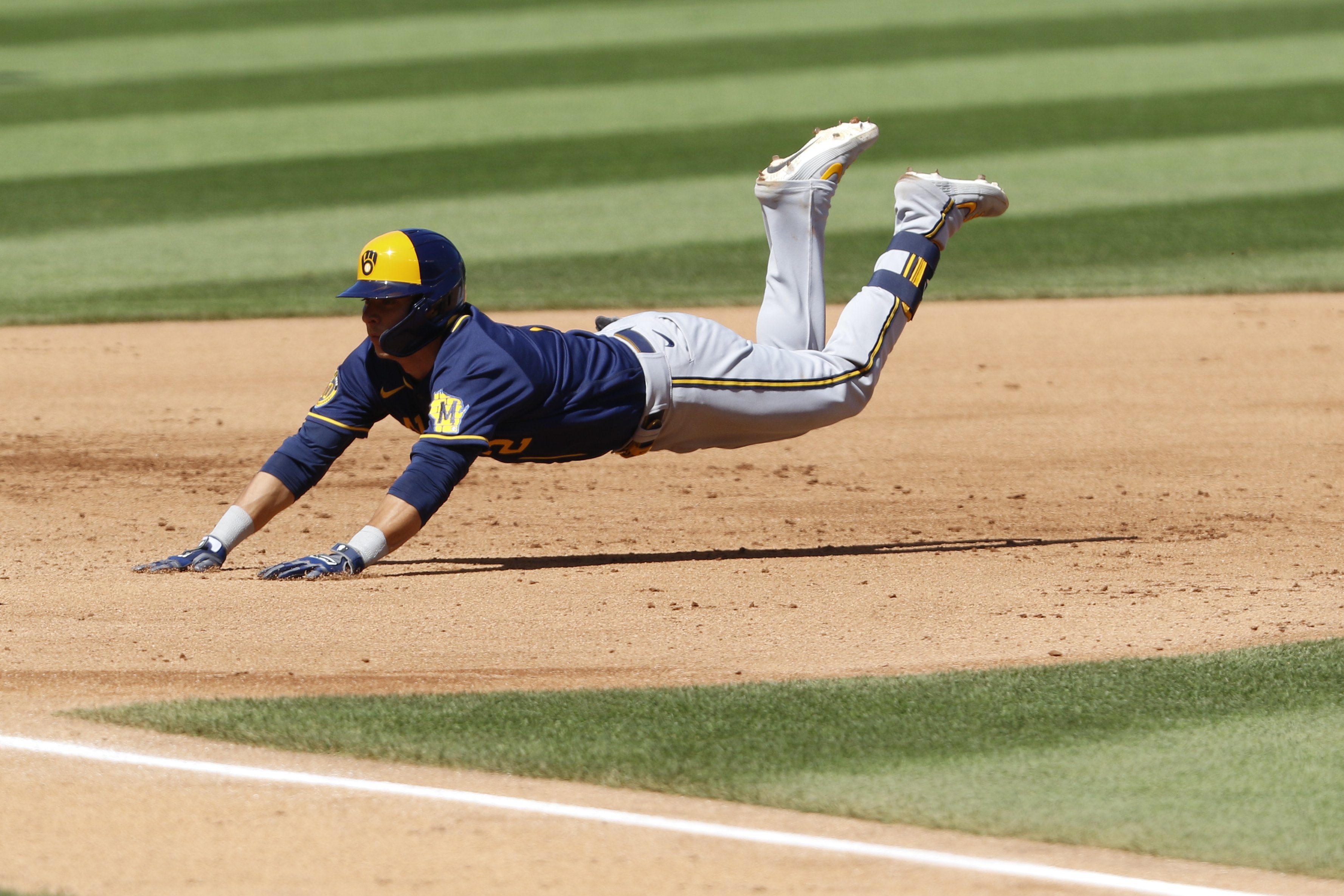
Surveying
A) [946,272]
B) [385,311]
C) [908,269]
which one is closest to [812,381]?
[908,269]

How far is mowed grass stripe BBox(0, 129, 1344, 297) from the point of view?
12.4 metres

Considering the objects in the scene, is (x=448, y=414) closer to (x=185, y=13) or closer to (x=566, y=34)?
(x=566, y=34)

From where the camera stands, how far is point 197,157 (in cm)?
1584

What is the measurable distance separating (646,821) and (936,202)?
3406 mm

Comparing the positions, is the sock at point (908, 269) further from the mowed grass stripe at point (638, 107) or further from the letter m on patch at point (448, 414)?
the mowed grass stripe at point (638, 107)

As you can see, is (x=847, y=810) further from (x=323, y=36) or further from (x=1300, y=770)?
(x=323, y=36)

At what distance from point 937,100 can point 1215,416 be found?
9633 millimetres

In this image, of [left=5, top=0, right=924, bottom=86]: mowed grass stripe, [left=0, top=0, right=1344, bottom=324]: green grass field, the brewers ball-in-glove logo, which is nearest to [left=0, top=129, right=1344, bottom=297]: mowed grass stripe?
[left=0, top=0, right=1344, bottom=324]: green grass field

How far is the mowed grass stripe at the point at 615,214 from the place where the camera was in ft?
40.7

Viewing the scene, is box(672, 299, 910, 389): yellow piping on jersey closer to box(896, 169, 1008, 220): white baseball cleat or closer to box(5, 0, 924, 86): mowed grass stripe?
box(896, 169, 1008, 220): white baseball cleat

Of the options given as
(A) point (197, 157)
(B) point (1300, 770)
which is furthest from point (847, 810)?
Result: (A) point (197, 157)

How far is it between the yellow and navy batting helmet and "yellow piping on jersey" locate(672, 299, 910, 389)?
32.3 inches

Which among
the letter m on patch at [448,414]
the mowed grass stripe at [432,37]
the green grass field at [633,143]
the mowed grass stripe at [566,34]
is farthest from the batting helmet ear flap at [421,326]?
the mowed grass stripe at [432,37]

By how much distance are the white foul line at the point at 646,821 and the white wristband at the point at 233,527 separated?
167cm
